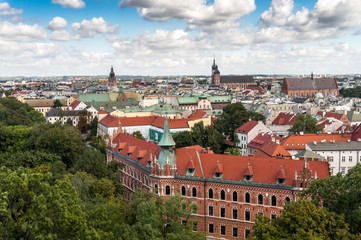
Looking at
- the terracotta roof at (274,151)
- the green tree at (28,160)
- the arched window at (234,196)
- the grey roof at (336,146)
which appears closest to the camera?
the arched window at (234,196)

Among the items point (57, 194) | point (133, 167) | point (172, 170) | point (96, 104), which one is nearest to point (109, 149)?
point (133, 167)

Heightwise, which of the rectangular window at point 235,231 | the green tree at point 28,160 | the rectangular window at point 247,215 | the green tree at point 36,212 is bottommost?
the rectangular window at point 235,231

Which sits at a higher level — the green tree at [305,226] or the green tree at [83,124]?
the green tree at [305,226]

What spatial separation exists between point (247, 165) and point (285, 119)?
75568 mm

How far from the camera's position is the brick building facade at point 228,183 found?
2035 inches

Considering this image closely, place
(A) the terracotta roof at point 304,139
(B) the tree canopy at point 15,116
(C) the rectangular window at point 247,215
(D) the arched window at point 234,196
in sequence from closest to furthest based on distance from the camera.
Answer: (C) the rectangular window at point 247,215 → (D) the arched window at point 234,196 → (A) the terracotta roof at point 304,139 → (B) the tree canopy at point 15,116

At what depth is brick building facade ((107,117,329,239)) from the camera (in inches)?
2035

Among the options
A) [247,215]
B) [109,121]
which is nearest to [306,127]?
[109,121]

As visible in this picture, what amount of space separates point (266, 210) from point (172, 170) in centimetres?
1401

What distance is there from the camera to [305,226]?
3500 centimetres

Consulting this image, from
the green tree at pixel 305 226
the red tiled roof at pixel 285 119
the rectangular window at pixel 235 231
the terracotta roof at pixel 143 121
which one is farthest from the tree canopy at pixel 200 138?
the green tree at pixel 305 226

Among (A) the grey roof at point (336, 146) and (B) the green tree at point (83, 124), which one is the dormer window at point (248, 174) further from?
(B) the green tree at point (83, 124)

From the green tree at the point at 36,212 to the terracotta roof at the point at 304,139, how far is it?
206ft

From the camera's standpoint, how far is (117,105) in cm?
18000
